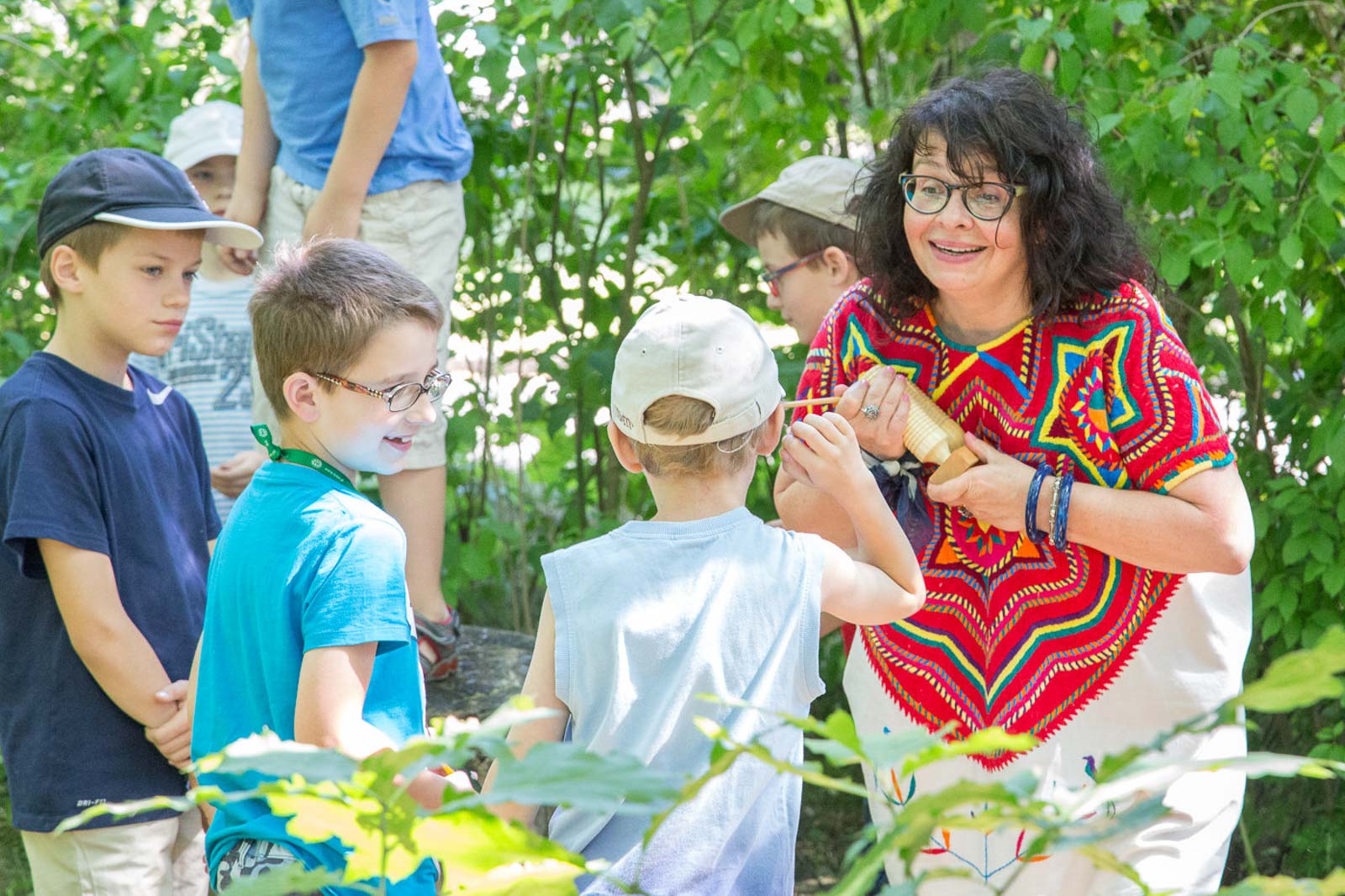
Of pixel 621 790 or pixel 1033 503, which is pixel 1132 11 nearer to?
pixel 1033 503

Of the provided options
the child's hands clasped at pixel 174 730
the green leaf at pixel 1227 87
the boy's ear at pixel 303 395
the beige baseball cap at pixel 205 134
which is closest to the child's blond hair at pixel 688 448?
the boy's ear at pixel 303 395

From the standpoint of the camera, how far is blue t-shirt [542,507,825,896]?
161cm

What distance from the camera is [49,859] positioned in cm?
232

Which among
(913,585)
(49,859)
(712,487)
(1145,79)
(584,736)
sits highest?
(1145,79)

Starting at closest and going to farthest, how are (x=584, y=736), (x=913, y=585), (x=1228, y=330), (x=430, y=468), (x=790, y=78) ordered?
(x=584, y=736) → (x=913, y=585) → (x=430, y=468) → (x=1228, y=330) → (x=790, y=78)

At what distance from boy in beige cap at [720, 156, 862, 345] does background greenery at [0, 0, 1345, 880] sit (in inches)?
17.4

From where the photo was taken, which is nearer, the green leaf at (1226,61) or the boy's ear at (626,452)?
the boy's ear at (626,452)

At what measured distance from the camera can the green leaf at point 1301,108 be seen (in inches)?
115

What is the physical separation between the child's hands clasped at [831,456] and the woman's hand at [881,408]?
9.7 inches

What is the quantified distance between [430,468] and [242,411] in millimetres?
645

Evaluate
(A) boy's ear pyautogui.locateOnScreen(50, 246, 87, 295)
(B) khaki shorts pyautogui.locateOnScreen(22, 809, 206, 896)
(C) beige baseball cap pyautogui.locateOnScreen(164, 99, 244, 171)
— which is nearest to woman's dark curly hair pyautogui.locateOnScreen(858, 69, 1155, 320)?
(A) boy's ear pyautogui.locateOnScreen(50, 246, 87, 295)

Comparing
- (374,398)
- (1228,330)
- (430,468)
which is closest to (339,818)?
(374,398)

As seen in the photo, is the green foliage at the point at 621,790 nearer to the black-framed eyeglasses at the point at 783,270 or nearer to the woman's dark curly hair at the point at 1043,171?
the woman's dark curly hair at the point at 1043,171

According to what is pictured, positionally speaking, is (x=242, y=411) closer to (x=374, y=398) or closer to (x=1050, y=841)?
(x=374, y=398)
